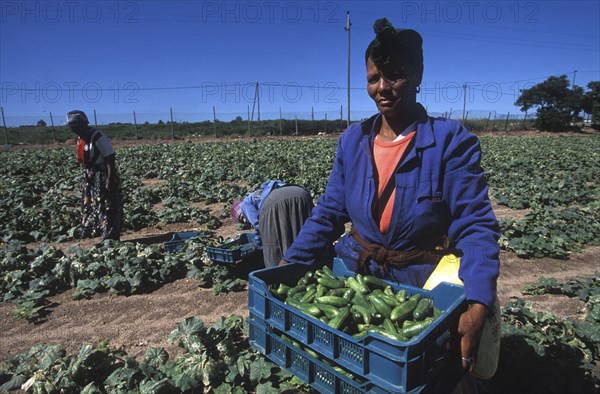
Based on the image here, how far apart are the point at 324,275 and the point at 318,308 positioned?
1.52 ft

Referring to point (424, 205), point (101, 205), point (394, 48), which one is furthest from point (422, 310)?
point (101, 205)

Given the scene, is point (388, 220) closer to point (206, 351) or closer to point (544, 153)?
point (206, 351)

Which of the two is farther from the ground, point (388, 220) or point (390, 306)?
point (388, 220)

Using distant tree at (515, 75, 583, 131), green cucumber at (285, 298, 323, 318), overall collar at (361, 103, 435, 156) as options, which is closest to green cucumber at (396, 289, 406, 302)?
green cucumber at (285, 298, 323, 318)

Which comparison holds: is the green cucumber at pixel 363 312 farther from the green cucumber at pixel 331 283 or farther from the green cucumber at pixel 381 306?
the green cucumber at pixel 331 283

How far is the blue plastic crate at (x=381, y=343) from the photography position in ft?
5.18

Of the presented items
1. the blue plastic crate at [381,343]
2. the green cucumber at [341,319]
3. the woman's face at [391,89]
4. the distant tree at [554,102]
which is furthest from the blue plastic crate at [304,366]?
the distant tree at [554,102]

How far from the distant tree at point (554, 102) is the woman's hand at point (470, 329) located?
2140 inches

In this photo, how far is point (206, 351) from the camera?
10.9 feet

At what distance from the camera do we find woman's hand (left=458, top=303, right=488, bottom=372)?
74.3 inches

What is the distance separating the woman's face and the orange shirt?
178 mm

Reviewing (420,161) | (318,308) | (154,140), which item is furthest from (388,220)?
(154,140)

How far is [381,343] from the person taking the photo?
Answer: 1617 millimetres

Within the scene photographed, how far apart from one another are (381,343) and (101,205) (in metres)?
6.72
